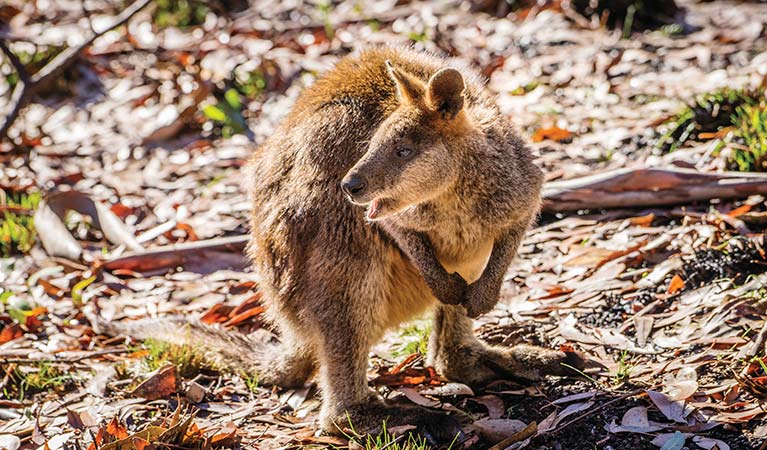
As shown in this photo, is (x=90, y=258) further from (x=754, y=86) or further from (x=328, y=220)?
(x=754, y=86)

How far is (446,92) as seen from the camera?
152 inches

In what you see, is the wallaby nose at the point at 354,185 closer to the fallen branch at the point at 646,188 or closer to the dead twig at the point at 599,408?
the dead twig at the point at 599,408

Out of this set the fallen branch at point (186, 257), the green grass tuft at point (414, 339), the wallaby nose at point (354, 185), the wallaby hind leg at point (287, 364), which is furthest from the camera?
the fallen branch at point (186, 257)

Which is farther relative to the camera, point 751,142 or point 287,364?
point 751,142

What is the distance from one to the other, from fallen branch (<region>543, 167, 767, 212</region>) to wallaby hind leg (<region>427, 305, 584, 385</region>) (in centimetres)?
147

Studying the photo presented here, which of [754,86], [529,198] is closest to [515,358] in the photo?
[529,198]

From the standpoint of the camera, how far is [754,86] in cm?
684

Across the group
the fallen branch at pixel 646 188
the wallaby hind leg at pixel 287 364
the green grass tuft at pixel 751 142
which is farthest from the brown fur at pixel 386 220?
the green grass tuft at pixel 751 142

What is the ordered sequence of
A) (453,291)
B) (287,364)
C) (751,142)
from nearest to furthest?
(453,291) → (287,364) → (751,142)

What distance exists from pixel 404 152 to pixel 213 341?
1.70m

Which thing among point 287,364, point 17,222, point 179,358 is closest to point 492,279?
point 287,364

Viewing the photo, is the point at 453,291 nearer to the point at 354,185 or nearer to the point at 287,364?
the point at 354,185

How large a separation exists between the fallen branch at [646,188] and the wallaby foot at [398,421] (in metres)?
2.11

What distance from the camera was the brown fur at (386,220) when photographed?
393 cm
